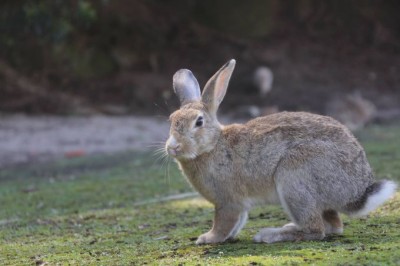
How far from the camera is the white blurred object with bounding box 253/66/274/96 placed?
17.5 m

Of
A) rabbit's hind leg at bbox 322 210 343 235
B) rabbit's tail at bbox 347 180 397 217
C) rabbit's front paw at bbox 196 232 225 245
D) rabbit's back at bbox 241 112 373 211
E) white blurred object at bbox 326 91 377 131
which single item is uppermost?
white blurred object at bbox 326 91 377 131

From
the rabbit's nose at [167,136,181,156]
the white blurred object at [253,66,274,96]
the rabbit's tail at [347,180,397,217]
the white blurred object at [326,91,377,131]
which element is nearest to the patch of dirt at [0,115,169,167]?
the white blurred object at [253,66,274,96]

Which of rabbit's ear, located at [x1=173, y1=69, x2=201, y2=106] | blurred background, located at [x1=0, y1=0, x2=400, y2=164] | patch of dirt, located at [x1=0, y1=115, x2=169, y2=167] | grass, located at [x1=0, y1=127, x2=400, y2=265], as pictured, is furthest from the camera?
blurred background, located at [x1=0, y1=0, x2=400, y2=164]

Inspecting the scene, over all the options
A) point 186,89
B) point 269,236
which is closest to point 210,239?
point 269,236

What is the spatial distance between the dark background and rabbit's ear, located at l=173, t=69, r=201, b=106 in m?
8.97

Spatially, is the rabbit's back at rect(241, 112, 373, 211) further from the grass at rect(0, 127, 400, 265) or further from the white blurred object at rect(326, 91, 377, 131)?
the white blurred object at rect(326, 91, 377, 131)

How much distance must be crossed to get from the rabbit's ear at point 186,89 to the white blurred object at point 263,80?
11.0m

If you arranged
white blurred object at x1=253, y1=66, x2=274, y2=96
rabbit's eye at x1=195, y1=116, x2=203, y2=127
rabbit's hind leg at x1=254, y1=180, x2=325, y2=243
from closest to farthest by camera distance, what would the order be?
rabbit's hind leg at x1=254, y1=180, x2=325, y2=243
rabbit's eye at x1=195, y1=116, x2=203, y2=127
white blurred object at x1=253, y1=66, x2=274, y2=96

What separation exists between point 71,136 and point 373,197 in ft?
30.9

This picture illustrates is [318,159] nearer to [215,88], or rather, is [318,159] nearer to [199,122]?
[199,122]

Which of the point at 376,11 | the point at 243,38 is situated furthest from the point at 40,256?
the point at 376,11

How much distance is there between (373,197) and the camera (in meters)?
5.62

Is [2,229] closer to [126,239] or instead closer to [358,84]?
[126,239]

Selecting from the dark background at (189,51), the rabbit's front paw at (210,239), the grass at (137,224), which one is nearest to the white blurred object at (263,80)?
the dark background at (189,51)
